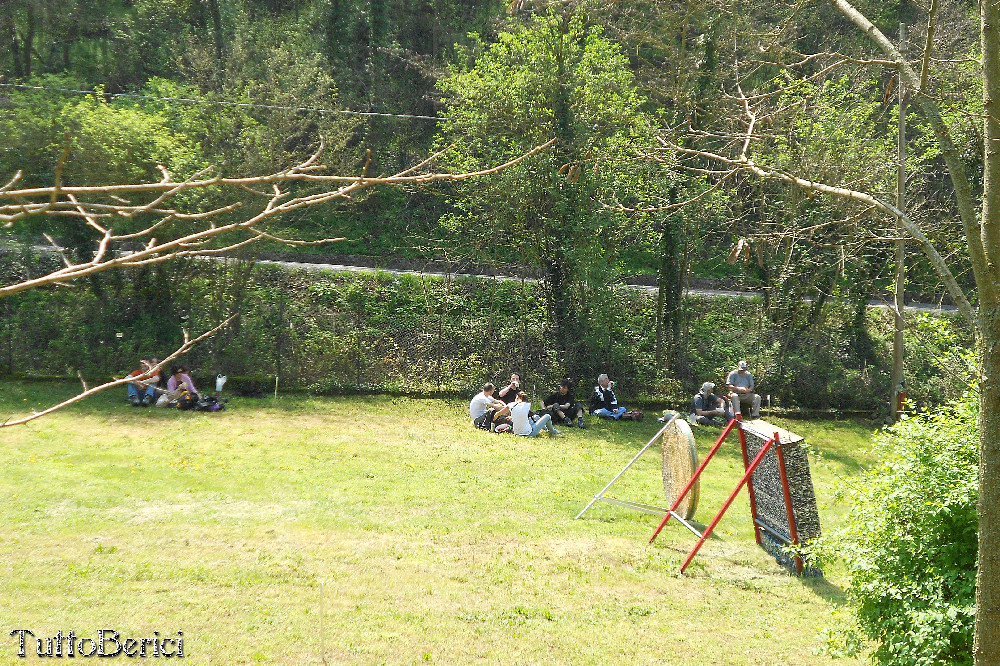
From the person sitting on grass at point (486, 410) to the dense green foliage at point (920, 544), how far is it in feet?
32.7

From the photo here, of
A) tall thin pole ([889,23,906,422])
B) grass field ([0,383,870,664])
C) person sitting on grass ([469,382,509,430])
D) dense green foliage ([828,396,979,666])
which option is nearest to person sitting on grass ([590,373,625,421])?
person sitting on grass ([469,382,509,430])

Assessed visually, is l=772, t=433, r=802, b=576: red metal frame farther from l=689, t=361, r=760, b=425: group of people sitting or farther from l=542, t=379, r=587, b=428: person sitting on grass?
l=689, t=361, r=760, b=425: group of people sitting

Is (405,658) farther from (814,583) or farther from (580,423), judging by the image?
(580,423)

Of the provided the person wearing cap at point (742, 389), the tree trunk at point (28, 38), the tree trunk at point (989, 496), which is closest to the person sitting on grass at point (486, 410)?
the person wearing cap at point (742, 389)

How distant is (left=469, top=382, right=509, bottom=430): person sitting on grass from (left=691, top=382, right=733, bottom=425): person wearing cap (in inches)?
164

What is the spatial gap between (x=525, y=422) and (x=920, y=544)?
998cm

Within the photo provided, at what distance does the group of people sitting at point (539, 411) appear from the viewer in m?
15.5

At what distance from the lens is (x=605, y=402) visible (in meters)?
17.8

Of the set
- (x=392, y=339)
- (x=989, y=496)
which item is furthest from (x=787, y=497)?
(x=392, y=339)

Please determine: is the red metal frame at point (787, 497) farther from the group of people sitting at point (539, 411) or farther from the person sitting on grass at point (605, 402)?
the person sitting on grass at point (605, 402)

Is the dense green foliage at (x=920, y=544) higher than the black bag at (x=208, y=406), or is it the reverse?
the dense green foliage at (x=920, y=544)

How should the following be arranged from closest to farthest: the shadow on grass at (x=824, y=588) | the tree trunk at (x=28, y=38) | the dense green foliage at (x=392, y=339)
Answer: the shadow on grass at (x=824, y=588)
the dense green foliage at (x=392, y=339)
the tree trunk at (x=28, y=38)

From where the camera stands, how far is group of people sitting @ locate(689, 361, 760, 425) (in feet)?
57.4

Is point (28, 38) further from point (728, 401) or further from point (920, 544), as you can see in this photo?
point (920, 544)
